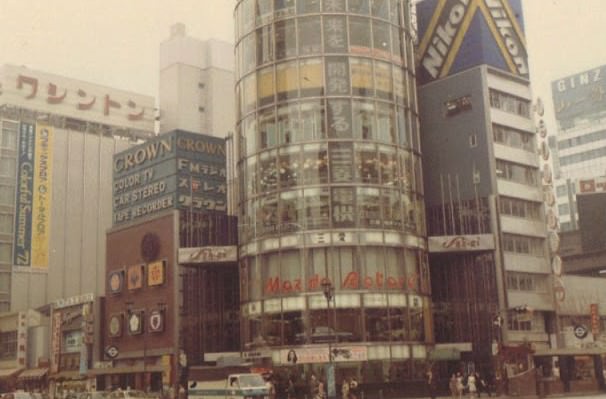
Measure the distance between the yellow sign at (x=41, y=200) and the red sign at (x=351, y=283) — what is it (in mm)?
56410

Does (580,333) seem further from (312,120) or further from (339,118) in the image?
(312,120)

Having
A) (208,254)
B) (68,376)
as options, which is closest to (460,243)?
(208,254)

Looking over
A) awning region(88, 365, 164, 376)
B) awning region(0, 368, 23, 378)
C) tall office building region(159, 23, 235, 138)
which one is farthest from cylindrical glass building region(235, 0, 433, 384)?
tall office building region(159, 23, 235, 138)

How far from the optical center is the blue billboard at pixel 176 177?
82.1m

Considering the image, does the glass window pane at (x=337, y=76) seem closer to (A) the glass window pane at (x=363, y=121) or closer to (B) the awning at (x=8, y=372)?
(A) the glass window pane at (x=363, y=121)

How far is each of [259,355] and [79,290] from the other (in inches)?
2308

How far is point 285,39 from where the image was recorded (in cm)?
7038

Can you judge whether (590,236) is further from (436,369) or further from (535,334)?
(436,369)

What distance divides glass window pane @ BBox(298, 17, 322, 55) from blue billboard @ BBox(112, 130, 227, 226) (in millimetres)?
19527

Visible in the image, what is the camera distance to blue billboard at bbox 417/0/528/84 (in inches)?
3162

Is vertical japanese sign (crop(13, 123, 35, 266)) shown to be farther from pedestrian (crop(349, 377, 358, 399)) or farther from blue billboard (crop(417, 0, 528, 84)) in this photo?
pedestrian (crop(349, 377, 358, 399))

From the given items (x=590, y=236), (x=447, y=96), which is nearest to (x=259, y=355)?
(x=447, y=96)

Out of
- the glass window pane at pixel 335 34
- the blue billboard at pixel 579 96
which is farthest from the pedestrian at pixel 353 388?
the blue billboard at pixel 579 96

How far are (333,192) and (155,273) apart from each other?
2125 cm
